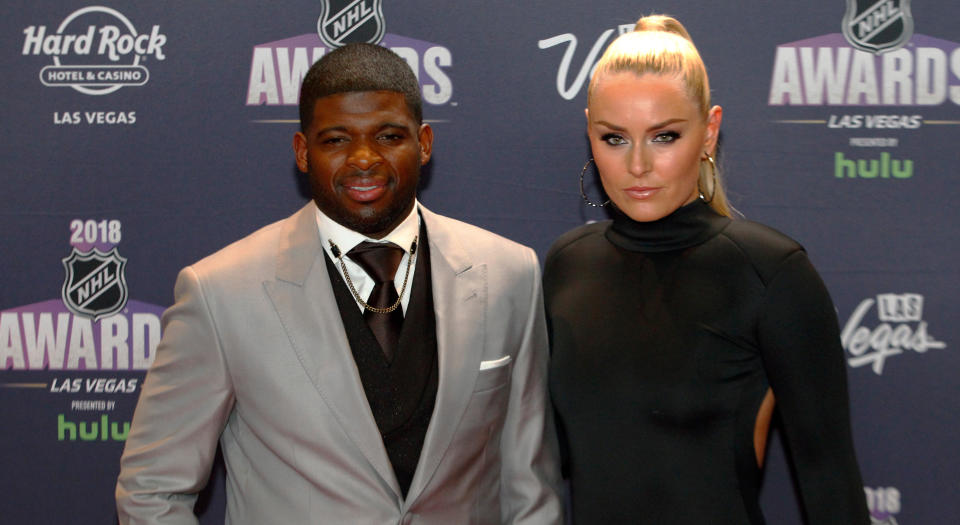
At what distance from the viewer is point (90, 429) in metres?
2.62

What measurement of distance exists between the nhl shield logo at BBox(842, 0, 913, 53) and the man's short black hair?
1356 mm

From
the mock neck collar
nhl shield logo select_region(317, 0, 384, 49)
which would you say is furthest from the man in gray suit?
nhl shield logo select_region(317, 0, 384, 49)

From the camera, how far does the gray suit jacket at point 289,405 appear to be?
1.66 metres

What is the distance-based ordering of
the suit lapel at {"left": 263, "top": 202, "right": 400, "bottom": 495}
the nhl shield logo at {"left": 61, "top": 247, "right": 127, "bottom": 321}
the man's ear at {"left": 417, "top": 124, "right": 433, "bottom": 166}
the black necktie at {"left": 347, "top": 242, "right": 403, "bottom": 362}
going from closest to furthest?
1. the suit lapel at {"left": 263, "top": 202, "right": 400, "bottom": 495}
2. the black necktie at {"left": 347, "top": 242, "right": 403, "bottom": 362}
3. the man's ear at {"left": 417, "top": 124, "right": 433, "bottom": 166}
4. the nhl shield logo at {"left": 61, "top": 247, "right": 127, "bottom": 321}

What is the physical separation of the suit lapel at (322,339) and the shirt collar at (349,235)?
0.12 feet

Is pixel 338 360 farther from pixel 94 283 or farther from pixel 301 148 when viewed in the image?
pixel 94 283

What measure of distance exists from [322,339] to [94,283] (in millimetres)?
1197

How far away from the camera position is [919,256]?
2500 millimetres

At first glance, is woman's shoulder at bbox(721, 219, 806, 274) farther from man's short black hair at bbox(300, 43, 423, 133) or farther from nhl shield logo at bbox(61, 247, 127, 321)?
nhl shield logo at bbox(61, 247, 127, 321)

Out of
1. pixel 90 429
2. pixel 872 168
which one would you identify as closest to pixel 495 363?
pixel 872 168

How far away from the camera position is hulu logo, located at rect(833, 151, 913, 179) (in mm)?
2490

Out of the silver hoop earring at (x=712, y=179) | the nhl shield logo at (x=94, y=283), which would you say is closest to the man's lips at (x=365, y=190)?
the silver hoop earring at (x=712, y=179)

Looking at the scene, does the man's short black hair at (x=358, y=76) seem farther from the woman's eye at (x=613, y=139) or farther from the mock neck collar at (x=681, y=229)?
the mock neck collar at (x=681, y=229)

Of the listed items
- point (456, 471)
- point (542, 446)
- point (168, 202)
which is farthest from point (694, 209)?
point (168, 202)
